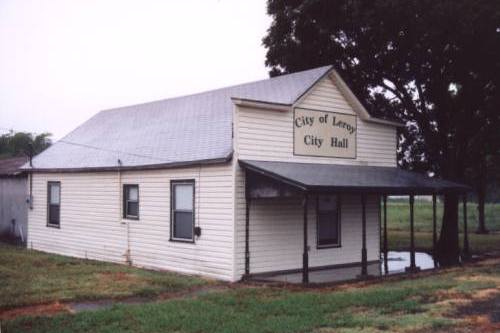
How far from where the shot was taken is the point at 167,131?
67.3 feet

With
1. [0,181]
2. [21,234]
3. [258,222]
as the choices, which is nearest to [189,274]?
[258,222]

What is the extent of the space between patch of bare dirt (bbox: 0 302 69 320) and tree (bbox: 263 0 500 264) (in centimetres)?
1573

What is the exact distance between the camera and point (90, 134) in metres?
25.1

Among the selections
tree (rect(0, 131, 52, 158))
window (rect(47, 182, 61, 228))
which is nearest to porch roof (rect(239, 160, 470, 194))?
window (rect(47, 182, 61, 228))

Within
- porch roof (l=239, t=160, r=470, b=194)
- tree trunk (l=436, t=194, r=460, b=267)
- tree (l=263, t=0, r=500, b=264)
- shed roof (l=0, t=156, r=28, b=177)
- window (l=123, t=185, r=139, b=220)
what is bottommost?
tree trunk (l=436, t=194, r=460, b=267)

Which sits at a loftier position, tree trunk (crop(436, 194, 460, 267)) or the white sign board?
the white sign board

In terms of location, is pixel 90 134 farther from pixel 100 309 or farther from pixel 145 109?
pixel 100 309

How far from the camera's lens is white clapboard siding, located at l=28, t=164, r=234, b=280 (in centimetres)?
1631

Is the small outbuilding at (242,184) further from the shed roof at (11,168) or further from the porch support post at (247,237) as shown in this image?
the shed roof at (11,168)

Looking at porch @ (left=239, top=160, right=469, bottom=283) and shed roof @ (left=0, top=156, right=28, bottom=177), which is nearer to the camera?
porch @ (left=239, top=160, right=469, bottom=283)

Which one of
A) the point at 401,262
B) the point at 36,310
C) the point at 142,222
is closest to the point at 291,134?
the point at 142,222

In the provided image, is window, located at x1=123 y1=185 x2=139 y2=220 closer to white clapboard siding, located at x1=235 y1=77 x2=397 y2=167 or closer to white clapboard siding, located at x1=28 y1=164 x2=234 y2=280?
white clapboard siding, located at x1=28 y1=164 x2=234 y2=280

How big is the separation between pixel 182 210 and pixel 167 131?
385cm

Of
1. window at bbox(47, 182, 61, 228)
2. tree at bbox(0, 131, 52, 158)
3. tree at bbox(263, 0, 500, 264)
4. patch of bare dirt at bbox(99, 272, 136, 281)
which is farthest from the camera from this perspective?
tree at bbox(0, 131, 52, 158)
